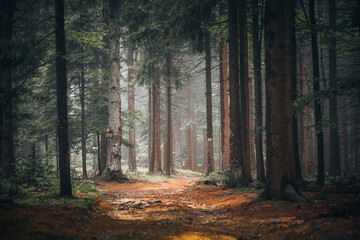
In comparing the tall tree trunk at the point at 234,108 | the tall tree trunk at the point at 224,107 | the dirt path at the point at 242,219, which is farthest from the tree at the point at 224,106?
the dirt path at the point at 242,219

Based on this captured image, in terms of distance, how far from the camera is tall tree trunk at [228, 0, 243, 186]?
36.4ft

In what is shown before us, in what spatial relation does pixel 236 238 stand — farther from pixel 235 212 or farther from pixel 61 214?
pixel 61 214

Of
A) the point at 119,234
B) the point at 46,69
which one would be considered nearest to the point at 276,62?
the point at 119,234

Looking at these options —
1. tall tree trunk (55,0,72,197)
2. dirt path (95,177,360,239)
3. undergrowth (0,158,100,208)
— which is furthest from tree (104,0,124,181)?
tall tree trunk (55,0,72,197)

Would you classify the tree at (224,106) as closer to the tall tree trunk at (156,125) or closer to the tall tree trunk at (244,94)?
the tall tree trunk at (244,94)

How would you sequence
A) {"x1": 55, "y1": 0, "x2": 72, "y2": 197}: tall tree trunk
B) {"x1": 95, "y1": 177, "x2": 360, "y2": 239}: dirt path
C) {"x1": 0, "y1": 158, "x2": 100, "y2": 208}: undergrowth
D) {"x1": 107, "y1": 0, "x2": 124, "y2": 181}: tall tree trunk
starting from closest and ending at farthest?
1. {"x1": 95, "y1": 177, "x2": 360, "y2": 239}: dirt path
2. {"x1": 0, "y1": 158, "x2": 100, "y2": 208}: undergrowth
3. {"x1": 55, "y1": 0, "x2": 72, "y2": 197}: tall tree trunk
4. {"x1": 107, "y1": 0, "x2": 124, "y2": 181}: tall tree trunk

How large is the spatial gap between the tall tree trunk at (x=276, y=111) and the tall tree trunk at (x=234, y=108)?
3473 millimetres

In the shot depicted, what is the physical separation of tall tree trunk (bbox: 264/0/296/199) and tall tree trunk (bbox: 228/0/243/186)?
3.47m

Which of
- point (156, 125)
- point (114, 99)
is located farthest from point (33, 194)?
point (156, 125)

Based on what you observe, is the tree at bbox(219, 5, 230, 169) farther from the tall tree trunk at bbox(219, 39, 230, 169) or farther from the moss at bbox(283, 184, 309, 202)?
the moss at bbox(283, 184, 309, 202)

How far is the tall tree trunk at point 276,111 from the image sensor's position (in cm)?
734

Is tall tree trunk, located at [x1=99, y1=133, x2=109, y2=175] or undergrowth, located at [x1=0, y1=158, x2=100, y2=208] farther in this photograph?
tall tree trunk, located at [x1=99, y1=133, x2=109, y2=175]

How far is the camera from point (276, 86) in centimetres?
751

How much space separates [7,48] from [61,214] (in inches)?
189
